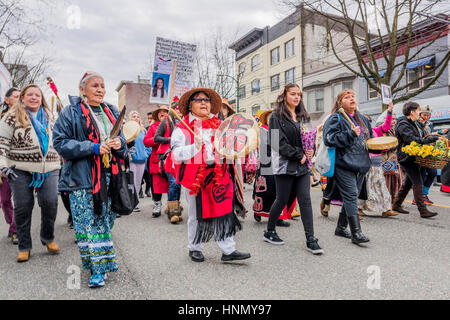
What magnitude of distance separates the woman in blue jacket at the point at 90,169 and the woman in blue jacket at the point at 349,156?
8.72ft

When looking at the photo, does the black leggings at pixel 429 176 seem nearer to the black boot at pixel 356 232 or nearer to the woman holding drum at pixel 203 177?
the black boot at pixel 356 232

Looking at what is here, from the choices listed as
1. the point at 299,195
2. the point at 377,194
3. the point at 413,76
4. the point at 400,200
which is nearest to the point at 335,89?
the point at 413,76

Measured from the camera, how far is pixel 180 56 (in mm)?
4988

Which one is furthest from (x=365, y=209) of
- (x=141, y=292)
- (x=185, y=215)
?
(x=141, y=292)

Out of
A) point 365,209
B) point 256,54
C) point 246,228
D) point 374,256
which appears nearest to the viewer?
point 374,256

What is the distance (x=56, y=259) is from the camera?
3.72 metres

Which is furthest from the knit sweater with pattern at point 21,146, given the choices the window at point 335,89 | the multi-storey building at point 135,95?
the multi-storey building at point 135,95

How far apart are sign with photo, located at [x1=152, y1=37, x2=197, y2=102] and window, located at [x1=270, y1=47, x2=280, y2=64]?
26.1m

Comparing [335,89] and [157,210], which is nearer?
[157,210]

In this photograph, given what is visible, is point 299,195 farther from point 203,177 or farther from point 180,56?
point 180,56

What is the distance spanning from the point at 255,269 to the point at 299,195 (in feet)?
3.61

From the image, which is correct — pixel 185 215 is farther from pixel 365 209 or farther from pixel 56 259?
pixel 365 209
